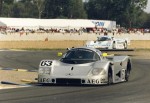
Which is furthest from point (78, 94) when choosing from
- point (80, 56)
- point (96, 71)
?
point (80, 56)

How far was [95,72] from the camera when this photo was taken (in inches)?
632

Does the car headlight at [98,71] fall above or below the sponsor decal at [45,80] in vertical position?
above

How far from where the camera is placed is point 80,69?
1617 cm

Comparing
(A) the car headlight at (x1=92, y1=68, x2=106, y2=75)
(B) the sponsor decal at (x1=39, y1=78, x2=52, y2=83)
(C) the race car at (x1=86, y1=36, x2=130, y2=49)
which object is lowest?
(C) the race car at (x1=86, y1=36, x2=130, y2=49)

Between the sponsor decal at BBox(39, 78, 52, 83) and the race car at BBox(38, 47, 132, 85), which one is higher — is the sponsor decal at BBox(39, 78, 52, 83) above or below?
below

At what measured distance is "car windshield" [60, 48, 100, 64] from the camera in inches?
661

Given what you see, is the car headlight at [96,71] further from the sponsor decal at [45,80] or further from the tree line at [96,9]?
the tree line at [96,9]

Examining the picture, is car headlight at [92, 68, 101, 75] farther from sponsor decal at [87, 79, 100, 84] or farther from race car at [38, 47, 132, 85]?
sponsor decal at [87, 79, 100, 84]

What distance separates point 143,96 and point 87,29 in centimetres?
6391

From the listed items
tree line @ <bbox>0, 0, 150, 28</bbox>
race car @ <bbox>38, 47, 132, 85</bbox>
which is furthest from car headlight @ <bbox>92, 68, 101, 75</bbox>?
tree line @ <bbox>0, 0, 150, 28</bbox>

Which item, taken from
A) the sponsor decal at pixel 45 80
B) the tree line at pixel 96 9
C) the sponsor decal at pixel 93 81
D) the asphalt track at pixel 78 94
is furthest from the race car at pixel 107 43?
the tree line at pixel 96 9

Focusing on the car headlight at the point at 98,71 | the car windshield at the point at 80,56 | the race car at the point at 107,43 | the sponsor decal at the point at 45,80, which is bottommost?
the race car at the point at 107,43

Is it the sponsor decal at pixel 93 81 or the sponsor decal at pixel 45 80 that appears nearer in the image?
the sponsor decal at pixel 93 81

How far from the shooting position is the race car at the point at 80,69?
52.3 feet
